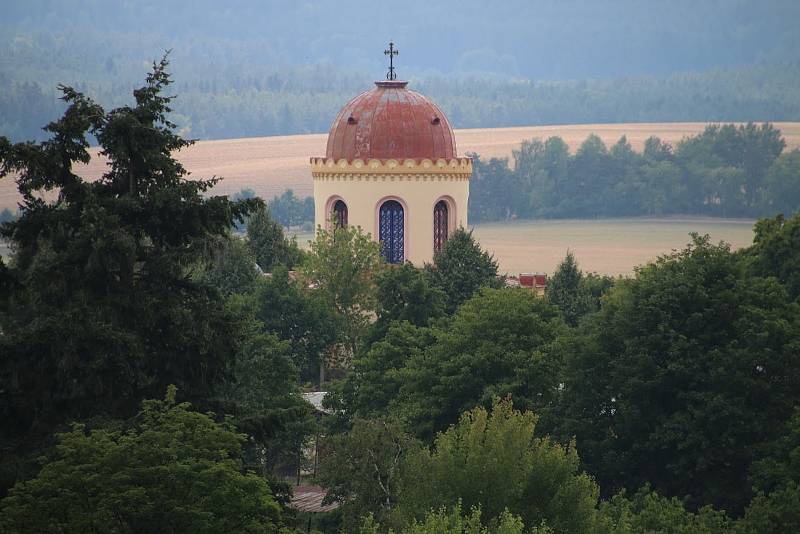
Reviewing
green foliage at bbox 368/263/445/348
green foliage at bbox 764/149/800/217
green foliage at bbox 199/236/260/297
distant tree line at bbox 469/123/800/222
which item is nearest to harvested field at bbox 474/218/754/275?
distant tree line at bbox 469/123/800/222

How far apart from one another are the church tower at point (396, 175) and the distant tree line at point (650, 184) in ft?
339

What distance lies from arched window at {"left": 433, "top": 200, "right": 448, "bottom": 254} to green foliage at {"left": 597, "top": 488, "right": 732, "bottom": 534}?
102 ft

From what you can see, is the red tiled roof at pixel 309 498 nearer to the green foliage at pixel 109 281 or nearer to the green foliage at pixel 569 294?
the green foliage at pixel 569 294

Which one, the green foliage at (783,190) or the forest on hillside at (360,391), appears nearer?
the forest on hillside at (360,391)

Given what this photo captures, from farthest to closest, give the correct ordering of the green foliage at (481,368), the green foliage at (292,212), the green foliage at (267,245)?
the green foliage at (292,212) → the green foliage at (267,245) → the green foliage at (481,368)

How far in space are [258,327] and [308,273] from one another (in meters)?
11.2

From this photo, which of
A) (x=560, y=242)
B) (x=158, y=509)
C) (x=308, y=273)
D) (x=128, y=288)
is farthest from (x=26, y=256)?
(x=560, y=242)

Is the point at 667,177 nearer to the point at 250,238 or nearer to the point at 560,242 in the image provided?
the point at 560,242

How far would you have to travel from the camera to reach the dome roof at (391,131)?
7075 cm

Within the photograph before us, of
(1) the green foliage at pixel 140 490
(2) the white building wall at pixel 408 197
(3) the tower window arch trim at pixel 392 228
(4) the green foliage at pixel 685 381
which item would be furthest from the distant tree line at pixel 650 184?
(1) the green foliage at pixel 140 490

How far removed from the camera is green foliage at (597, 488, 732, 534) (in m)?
38.2

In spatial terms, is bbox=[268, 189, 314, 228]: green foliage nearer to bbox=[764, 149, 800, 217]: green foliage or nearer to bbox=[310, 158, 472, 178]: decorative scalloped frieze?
bbox=[764, 149, 800, 217]: green foliage

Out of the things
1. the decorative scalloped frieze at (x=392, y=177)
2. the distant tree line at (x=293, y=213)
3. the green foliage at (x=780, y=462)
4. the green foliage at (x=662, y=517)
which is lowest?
the distant tree line at (x=293, y=213)

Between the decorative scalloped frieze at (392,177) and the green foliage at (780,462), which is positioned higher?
the decorative scalloped frieze at (392,177)
